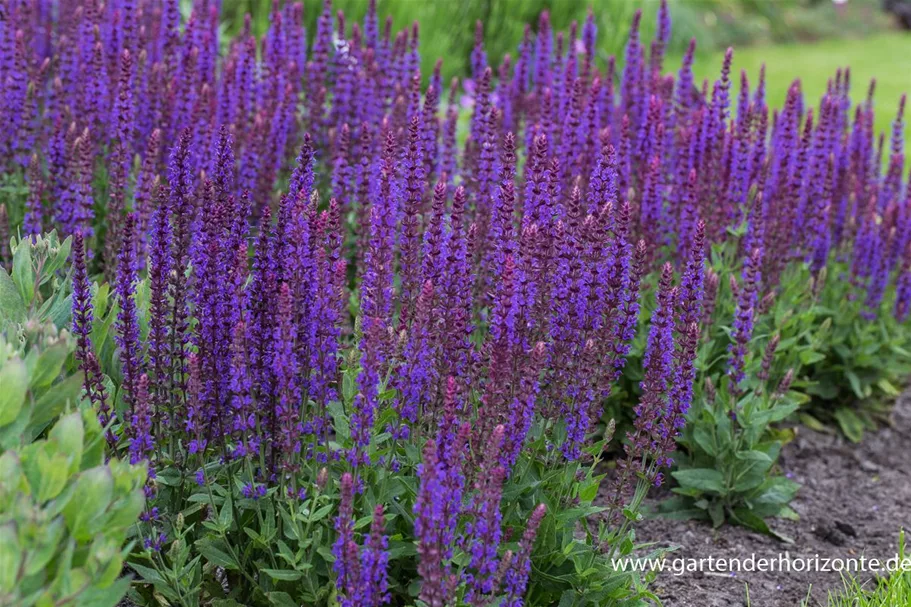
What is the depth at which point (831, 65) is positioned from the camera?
14.4 metres

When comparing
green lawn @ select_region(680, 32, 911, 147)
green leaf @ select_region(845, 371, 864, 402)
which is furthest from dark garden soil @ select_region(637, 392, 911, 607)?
green lawn @ select_region(680, 32, 911, 147)

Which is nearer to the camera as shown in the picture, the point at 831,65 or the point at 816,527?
the point at 816,527

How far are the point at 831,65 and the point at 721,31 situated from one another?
199 centimetres

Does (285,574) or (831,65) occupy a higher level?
(285,574)

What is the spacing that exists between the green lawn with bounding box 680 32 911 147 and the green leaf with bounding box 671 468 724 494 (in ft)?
23.8

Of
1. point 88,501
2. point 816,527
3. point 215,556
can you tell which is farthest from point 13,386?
point 816,527

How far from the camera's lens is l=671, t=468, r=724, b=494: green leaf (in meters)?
4.16

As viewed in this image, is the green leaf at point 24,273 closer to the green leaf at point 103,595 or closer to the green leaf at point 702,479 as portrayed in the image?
the green leaf at point 103,595

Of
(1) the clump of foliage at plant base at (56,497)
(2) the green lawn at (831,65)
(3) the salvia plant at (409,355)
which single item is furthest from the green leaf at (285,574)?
(2) the green lawn at (831,65)

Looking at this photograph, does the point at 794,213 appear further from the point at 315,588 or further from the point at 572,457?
the point at 315,588

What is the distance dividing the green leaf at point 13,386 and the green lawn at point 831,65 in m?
9.49

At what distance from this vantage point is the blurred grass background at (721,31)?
30.0 feet

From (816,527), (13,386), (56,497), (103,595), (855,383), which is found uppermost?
(13,386)

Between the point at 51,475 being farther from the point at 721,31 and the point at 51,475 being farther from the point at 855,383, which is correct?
the point at 721,31
